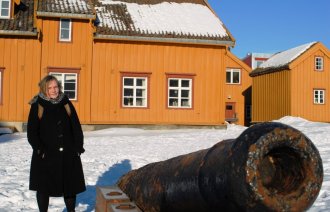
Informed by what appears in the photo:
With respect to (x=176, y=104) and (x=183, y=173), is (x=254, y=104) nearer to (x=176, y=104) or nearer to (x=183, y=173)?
(x=176, y=104)

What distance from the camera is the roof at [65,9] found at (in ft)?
54.3

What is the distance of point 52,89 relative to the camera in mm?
4332

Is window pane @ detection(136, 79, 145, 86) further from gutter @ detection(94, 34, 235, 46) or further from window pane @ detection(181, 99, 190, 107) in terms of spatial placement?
window pane @ detection(181, 99, 190, 107)

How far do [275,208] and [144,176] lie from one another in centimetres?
143

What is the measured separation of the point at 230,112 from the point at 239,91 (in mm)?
2103

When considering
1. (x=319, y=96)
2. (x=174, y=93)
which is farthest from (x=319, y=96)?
(x=174, y=93)

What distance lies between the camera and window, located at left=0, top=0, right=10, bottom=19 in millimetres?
17391

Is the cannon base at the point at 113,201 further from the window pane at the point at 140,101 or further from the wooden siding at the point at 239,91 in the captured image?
the wooden siding at the point at 239,91

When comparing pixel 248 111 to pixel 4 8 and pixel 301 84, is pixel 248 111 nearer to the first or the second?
pixel 301 84

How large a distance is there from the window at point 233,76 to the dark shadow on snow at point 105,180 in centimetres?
2304

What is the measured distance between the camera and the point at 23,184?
257 inches

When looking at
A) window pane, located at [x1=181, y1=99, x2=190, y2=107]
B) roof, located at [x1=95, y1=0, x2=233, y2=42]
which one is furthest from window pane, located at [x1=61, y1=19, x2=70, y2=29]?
window pane, located at [x1=181, y1=99, x2=190, y2=107]

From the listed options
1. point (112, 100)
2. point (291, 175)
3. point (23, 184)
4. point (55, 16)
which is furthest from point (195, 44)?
point (291, 175)

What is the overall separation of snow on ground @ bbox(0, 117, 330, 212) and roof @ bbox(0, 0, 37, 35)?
412 centimetres
